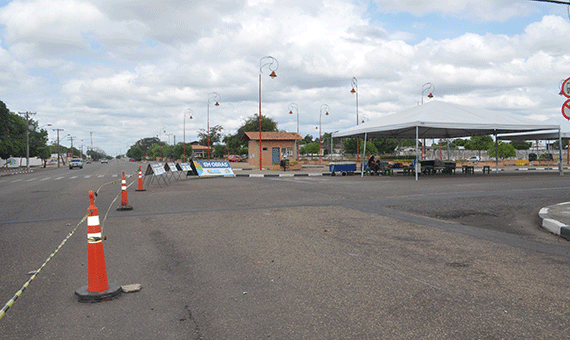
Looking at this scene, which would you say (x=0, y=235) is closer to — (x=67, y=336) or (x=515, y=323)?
(x=67, y=336)

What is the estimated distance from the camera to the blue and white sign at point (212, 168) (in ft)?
82.5

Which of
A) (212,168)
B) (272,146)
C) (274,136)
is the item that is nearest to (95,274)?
(212,168)

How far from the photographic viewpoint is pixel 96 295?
423 centimetres

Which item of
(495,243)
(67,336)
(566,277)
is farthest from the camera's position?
(495,243)

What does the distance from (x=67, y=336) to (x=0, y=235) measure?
5700 mm

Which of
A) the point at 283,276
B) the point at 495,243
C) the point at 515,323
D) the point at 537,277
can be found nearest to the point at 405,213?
the point at 495,243

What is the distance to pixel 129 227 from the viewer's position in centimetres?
855

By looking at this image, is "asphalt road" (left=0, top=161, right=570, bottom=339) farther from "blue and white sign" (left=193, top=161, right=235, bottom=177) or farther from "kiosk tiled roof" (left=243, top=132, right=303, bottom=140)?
"kiosk tiled roof" (left=243, top=132, right=303, bottom=140)

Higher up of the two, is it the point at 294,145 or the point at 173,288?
the point at 294,145

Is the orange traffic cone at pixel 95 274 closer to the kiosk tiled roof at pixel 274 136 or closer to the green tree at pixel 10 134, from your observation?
the kiosk tiled roof at pixel 274 136

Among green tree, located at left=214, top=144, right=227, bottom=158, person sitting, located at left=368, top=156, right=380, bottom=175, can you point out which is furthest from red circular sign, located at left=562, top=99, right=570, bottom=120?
green tree, located at left=214, top=144, right=227, bottom=158

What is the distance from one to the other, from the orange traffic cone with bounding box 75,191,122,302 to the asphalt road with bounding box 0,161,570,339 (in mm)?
116

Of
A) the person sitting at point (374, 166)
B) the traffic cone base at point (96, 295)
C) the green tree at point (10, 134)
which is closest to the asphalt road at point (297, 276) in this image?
the traffic cone base at point (96, 295)

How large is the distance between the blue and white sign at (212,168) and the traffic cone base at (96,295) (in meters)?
20.8
